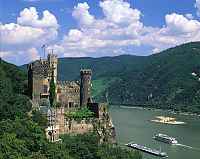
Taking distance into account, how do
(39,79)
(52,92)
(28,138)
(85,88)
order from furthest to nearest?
(85,88) → (52,92) → (39,79) → (28,138)

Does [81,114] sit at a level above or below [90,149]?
above

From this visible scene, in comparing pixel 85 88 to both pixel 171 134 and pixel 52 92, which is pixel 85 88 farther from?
pixel 171 134

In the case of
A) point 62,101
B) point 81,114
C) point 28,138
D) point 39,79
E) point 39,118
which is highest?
point 39,79

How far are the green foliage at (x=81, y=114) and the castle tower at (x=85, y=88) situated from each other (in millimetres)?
1095

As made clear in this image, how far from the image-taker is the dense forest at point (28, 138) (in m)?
29.5

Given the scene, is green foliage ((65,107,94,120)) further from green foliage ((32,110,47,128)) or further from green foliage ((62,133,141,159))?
green foliage ((32,110,47,128))

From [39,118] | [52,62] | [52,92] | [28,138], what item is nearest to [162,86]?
[52,62]

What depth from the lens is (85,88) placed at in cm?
4500

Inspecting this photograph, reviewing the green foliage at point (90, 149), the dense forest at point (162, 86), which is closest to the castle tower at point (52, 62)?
the green foliage at point (90, 149)

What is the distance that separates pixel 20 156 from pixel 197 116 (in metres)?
92.6

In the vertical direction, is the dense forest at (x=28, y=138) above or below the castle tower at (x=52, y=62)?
below

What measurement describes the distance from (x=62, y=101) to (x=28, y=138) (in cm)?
1150

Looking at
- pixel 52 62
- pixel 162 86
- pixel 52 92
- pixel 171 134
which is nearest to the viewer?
pixel 52 92

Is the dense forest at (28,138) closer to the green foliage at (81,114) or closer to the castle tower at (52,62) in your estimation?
the green foliage at (81,114)
